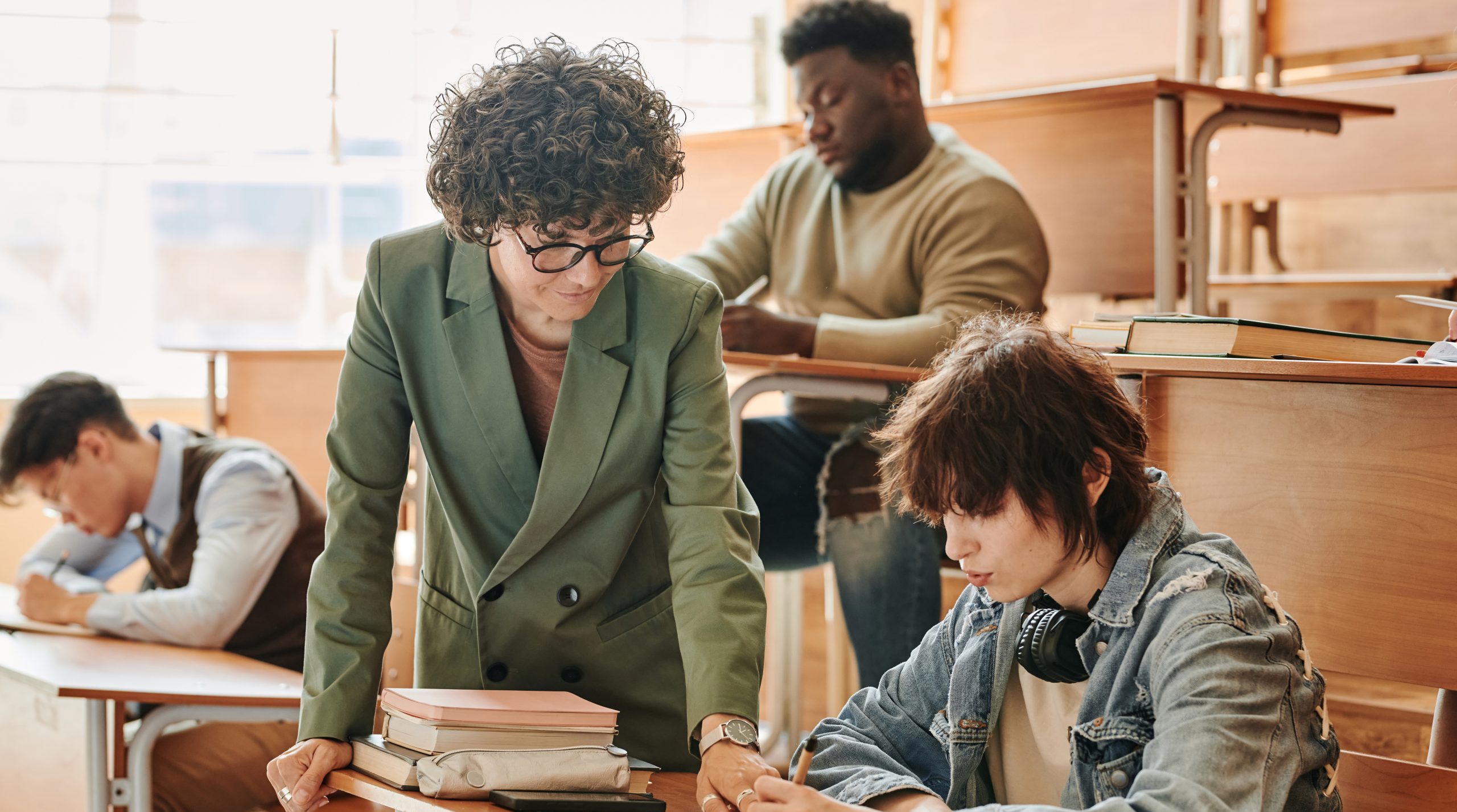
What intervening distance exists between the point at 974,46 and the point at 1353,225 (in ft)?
4.46

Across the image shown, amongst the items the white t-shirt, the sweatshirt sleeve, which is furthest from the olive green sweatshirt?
the white t-shirt

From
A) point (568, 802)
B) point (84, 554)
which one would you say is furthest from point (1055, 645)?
point (84, 554)

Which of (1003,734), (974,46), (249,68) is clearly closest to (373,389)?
(1003,734)

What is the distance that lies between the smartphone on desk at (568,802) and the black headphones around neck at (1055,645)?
1.07 feet

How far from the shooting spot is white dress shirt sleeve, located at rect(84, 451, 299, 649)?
2.37 meters

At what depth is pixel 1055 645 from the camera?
43.9 inches

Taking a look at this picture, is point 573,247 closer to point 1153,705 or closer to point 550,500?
point 550,500

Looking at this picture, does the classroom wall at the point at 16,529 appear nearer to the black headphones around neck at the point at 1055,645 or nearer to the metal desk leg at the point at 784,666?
the metal desk leg at the point at 784,666

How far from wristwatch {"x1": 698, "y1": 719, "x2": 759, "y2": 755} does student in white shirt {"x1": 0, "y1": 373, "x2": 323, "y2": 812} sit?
1.37 meters

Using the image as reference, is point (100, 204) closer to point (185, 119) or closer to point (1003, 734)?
point (185, 119)

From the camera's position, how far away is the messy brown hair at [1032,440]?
41.8 inches

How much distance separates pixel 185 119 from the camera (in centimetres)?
425

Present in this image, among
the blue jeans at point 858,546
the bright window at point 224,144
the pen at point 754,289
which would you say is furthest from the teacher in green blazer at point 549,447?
the bright window at point 224,144

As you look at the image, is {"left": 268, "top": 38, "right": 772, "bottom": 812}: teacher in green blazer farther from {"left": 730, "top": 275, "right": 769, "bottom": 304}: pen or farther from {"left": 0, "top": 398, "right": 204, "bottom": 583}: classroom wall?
{"left": 0, "top": 398, "right": 204, "bottom": 583}: classroom wall
